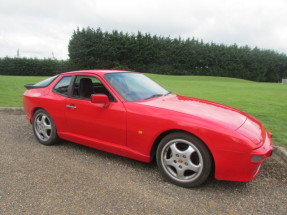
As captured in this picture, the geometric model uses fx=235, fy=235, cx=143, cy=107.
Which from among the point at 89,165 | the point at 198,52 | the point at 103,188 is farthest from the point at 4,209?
the point at 198,52

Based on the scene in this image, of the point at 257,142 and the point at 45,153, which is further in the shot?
the point at 45,153

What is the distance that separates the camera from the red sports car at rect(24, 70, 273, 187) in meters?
2.57

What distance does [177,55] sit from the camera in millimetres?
48688

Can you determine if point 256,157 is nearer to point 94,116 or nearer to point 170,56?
point 94,116

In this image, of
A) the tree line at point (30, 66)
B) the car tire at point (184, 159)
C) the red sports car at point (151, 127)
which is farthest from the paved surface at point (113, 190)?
the tree line at point (30, 66)

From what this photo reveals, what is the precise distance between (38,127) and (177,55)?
46.6 meters

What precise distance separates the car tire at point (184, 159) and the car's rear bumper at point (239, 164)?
5.4 inches

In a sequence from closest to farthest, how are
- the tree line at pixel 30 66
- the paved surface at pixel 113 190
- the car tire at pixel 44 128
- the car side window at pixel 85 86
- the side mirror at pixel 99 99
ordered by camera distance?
the paved surface at pixel 113 190, the side mirror at pixel 99 99, the car side window at pixel 85 86, the car tire at pixel 44 128, the tree line at pixel 30 66

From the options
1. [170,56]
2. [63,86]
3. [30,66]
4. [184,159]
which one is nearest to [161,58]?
[170,56]

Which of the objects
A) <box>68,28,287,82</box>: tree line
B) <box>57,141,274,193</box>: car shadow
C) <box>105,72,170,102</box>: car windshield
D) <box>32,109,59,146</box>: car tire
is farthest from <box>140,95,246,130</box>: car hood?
<box>68,28,287,82</box>: tree line

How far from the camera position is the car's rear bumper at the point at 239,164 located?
2479 millimetres

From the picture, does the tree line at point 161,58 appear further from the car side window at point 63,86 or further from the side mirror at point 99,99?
the side mirror at point 99,99

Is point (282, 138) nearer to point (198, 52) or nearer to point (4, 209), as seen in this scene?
point (4, 209)

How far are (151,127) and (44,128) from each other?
2.29 m
